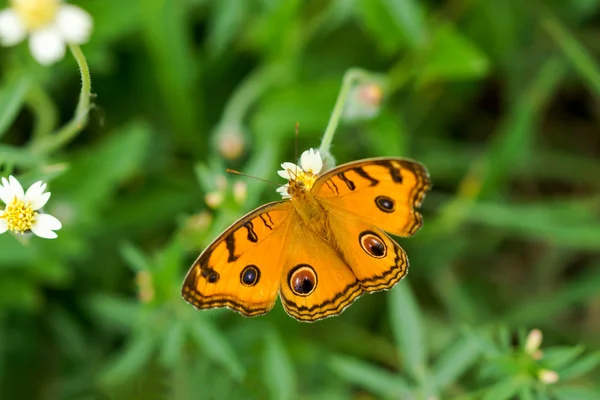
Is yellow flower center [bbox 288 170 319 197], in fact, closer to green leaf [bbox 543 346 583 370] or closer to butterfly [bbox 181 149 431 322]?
butterfly [bbox 181 149 431 322]

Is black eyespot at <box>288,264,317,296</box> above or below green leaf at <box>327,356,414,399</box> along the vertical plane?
below

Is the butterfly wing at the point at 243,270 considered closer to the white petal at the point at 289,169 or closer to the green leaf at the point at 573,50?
the white petal at the point at 289,169

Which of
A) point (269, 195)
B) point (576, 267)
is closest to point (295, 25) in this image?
point (269, 195)

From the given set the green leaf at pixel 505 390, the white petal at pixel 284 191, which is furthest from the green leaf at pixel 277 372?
the white petal at pixel 284 191

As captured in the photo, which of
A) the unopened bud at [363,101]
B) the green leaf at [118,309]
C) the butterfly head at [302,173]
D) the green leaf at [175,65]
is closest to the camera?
the butterfly head at [302,173]

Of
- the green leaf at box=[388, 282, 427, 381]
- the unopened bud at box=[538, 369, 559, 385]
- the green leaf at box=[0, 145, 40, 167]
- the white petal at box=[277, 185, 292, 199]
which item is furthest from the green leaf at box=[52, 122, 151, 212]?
the unopened bud at box=[538, 369, 559, 385]

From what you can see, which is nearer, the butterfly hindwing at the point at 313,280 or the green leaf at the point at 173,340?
the butterfly hindwing at the point at 313,280
